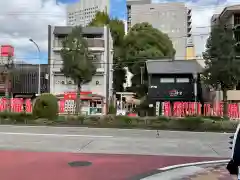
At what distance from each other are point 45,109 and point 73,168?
57.2 ft

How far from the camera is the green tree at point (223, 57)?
28719 millimetres

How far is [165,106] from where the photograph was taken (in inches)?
1388

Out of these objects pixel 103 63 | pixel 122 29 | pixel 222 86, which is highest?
pixel 122 29

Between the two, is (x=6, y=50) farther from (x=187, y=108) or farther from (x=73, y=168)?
(x=73, y=168)

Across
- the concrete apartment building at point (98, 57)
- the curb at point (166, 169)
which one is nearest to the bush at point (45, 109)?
the curb at point (166, 169)

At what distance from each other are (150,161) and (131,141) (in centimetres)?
481

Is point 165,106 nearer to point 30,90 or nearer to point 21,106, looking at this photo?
point 21,106

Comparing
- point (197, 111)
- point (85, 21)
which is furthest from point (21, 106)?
point (85, 21)

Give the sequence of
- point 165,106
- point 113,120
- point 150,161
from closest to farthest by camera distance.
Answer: point 150,161 < point 113,120 < point 165,106

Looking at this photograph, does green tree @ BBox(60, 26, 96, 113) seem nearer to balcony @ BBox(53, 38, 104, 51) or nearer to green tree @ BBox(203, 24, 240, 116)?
green tree @ BBox(203, 24, 240, 116)

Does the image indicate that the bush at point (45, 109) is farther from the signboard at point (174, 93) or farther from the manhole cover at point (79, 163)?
the signboard at point (174, 93)

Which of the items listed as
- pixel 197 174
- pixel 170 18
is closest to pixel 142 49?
pixel 197 174

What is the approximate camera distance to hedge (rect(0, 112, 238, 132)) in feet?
74.7

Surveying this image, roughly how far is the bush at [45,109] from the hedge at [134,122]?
449 mm
